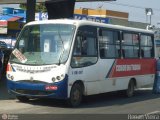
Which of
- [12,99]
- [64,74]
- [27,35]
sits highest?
[27,35]

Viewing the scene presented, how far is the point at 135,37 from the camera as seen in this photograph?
19859mm

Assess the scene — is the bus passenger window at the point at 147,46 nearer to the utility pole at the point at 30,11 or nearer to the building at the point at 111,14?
the utility pole at the point at 30,11

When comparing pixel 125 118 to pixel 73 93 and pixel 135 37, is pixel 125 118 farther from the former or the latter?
pixel 135 37

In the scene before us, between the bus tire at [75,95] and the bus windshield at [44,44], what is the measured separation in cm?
102

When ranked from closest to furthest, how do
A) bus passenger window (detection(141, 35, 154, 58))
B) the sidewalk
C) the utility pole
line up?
the sidewalk, bus passenger window (detection(141, 35, 154, 58)), the utility pole

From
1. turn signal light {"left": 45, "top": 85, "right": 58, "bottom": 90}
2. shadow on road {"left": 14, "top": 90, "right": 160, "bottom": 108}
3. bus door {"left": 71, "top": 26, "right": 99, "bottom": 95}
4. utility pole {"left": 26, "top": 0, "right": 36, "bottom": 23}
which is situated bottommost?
shadow on road {"left": 14, "top": 90, "right": 160, "bottom": 108}

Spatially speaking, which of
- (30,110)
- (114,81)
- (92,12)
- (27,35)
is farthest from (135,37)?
(92,12)

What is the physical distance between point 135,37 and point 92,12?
121ft

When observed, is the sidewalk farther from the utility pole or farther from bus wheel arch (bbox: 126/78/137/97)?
bus wheel arch (bbox: 126/78/137/97)

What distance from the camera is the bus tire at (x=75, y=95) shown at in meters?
14.8

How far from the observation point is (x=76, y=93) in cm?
1504

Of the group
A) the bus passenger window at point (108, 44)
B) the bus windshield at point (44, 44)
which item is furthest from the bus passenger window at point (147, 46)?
the bus windshield at point (44, 44)

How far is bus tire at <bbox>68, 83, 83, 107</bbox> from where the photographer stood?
1480 cm

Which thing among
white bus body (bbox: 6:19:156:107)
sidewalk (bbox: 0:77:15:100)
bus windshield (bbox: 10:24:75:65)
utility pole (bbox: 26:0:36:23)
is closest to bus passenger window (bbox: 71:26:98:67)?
white bus body (bbox: 6:19:156:107)
